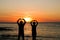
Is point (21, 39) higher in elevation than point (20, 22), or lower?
lower

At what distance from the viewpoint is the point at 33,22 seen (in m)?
21.2

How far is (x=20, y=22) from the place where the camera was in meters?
20.4

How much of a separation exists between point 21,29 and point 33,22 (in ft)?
4.80

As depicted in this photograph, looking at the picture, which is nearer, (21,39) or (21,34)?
(21,34)

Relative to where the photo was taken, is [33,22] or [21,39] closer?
[33,22]

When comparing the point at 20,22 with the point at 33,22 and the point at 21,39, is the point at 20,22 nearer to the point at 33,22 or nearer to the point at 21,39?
the point at 33,22

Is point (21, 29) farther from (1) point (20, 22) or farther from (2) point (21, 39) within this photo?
(2) point (21, 39)

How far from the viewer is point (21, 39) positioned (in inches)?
891

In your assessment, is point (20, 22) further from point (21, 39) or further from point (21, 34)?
point (21, 39)

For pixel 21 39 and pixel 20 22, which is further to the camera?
pixel 21 39

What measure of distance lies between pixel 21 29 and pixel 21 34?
65 centimetres

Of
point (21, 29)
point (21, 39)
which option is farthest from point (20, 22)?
point (21, 39)

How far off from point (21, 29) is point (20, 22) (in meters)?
0.76

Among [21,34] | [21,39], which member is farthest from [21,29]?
[21,39]
